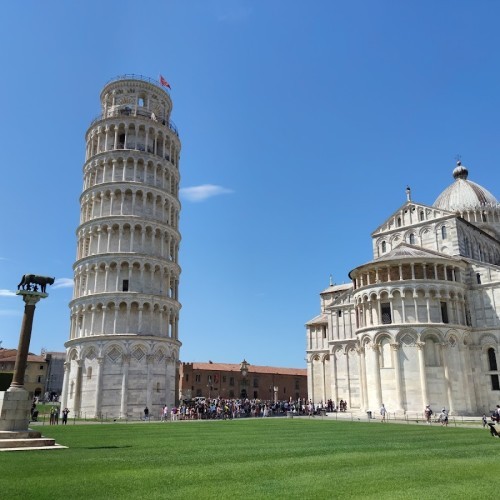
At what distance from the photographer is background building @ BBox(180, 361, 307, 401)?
319 ft

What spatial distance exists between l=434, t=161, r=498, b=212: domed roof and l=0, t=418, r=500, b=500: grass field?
53.0m

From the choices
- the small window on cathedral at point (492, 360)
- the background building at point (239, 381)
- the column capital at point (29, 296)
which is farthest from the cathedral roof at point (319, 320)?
the column capital at point (29, 296)

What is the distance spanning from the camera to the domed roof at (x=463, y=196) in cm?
6694

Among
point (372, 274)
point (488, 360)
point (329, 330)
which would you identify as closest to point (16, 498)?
point (372, 274)

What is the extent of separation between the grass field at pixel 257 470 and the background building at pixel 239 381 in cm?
7848

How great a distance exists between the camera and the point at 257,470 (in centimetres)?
1275

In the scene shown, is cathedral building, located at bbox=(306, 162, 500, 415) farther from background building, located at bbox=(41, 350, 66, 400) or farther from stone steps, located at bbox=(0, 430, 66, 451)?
background building, located at bbox=(41, 350, 66, 400)

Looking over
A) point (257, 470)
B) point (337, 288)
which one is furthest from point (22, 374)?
point (337, 288)

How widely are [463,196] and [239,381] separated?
58016mm

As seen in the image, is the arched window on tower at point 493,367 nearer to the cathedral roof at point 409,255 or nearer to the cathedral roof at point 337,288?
the cathedral roof at point 409,255

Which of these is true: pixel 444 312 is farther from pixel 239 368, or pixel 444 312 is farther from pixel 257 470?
pixel 239 368

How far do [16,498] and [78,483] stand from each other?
65.4 inches

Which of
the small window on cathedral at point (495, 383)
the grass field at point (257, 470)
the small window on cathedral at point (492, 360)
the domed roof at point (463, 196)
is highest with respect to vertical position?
the domed roof at point (463, 196)

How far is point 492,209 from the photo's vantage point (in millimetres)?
65812
